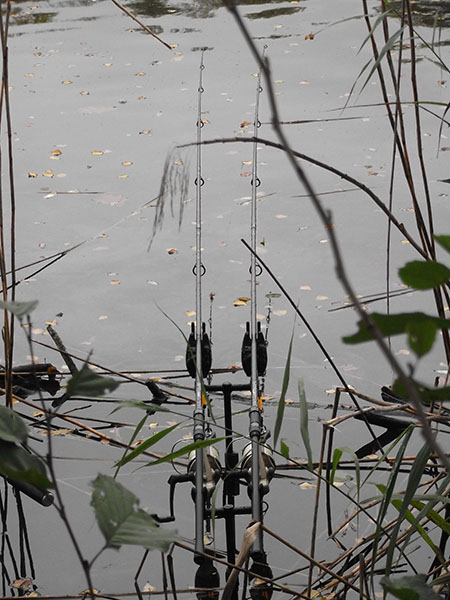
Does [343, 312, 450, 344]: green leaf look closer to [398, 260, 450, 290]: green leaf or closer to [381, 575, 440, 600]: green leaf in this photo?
[398, 260, 450, 290]: green leaf

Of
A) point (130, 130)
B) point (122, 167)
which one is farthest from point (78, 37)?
point (122, 167)

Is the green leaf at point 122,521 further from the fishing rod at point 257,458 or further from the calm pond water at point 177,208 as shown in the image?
the calm pond water at point 177,208

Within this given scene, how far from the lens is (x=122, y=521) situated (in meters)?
0.81

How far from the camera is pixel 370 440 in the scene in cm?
342

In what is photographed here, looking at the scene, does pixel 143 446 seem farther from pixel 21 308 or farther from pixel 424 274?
pixel 424 274

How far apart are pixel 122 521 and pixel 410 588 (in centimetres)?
33

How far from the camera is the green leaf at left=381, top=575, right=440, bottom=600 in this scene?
93 cm

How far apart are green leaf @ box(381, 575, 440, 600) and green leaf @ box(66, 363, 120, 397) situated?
0.32 meters

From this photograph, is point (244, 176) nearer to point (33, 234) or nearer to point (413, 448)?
point (33, 234)

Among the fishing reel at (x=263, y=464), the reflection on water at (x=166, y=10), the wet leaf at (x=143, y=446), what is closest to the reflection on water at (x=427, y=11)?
the reflection on water at (x=166, y=10)

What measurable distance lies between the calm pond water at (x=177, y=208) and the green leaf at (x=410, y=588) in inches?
40.5

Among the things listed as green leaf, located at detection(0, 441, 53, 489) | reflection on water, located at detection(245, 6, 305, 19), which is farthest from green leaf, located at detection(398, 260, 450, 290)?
reflection on water, located at detection(245, 6, 305, 19)

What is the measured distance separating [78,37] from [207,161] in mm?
3479

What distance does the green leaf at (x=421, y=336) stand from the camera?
26.2 inches
